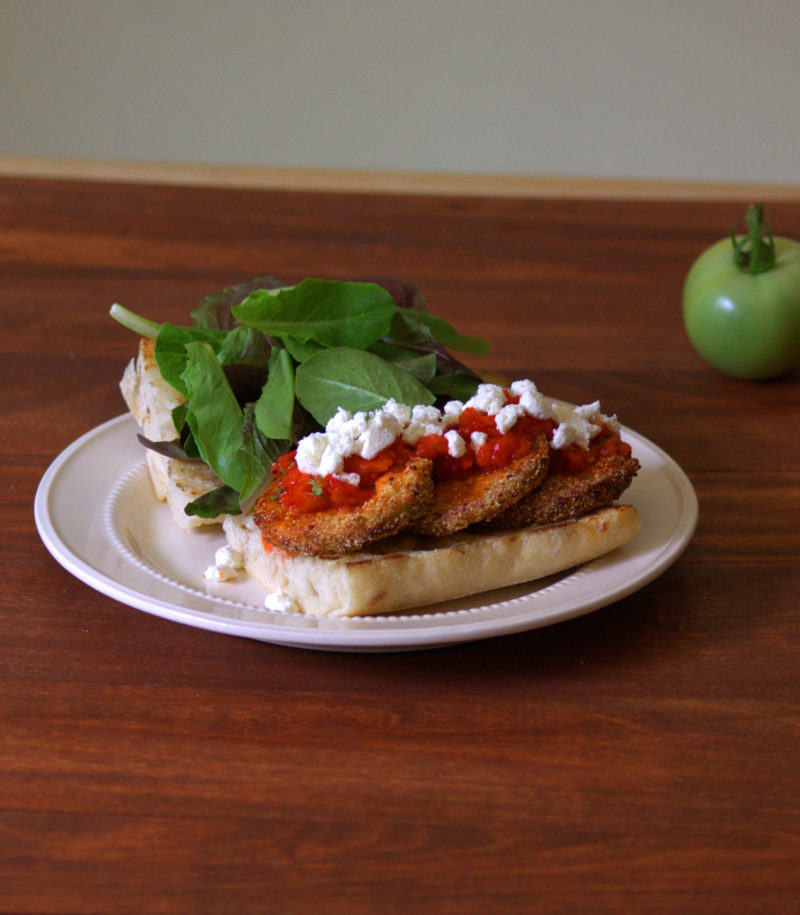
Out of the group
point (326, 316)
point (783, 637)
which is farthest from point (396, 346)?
point (783, 637)

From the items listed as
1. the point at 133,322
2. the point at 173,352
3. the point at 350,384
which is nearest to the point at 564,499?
the point at 350,384

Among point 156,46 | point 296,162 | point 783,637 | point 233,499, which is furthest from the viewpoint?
point 296,162

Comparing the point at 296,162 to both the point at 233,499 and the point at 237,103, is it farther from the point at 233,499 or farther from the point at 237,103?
the point at 233,499

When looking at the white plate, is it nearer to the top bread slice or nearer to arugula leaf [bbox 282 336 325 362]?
the top bread slice

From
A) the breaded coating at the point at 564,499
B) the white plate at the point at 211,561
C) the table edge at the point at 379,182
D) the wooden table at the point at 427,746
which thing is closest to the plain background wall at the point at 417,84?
the table edge at the point at 379,182

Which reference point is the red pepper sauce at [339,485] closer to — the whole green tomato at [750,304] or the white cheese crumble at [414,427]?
the white cheese crumble at [414,427]

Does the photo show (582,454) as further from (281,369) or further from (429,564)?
(281,369)
